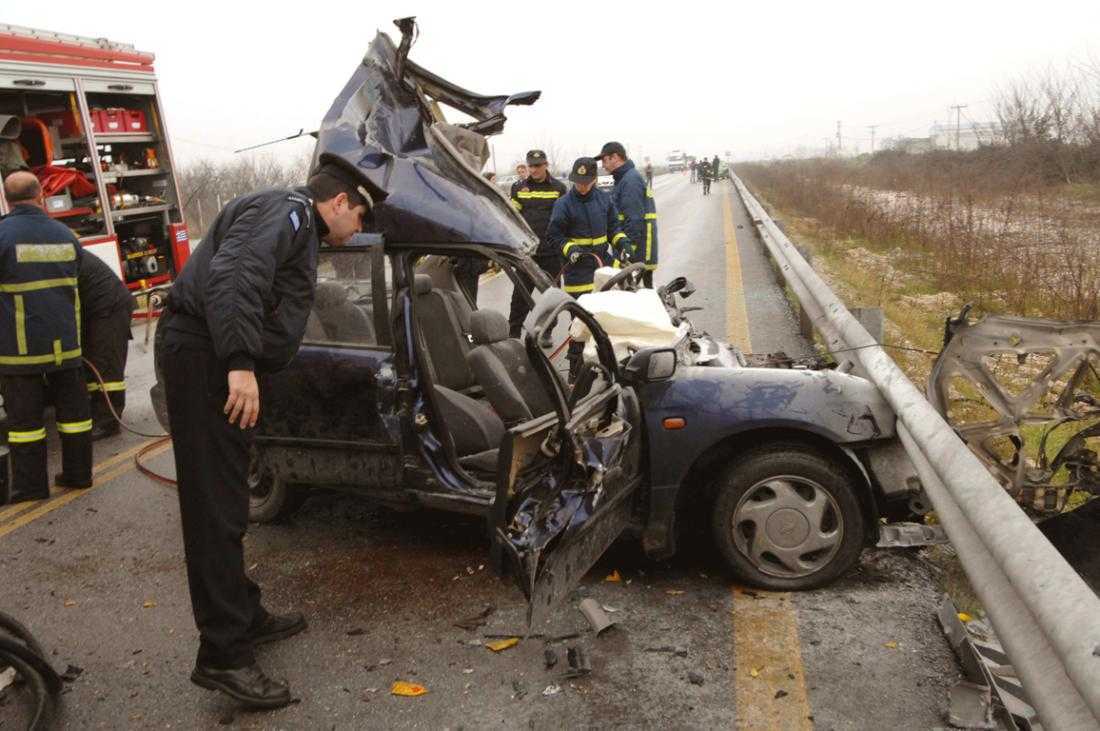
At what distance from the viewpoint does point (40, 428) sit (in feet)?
17.3

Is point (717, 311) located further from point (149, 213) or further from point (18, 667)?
point (18, 667)

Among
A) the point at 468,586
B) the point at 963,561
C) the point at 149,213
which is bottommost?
the point at 468,586

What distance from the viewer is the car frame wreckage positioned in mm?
3160

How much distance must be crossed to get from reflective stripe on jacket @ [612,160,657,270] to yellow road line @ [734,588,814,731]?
4869 mm

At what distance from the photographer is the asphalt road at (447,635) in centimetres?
301

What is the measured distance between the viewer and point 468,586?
395cm

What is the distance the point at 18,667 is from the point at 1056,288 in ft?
30.5

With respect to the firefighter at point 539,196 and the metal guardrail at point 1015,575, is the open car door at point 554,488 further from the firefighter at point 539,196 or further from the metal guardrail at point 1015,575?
the firefighter at point 539,196

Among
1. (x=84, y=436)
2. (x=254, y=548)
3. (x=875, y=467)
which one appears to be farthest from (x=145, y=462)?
(x=875, y=467)

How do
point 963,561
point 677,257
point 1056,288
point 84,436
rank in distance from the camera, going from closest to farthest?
point 963,561 → point 84,436 → point 1056,288 → point 677,257

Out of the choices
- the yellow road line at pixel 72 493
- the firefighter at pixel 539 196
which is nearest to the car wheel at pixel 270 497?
the yellow road line at pixel 72 493

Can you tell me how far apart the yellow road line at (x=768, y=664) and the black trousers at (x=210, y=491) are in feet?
5.82

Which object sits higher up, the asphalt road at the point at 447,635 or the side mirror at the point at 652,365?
the side mirror at the point at 652,365

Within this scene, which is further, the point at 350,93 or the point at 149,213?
the point at 149,213
